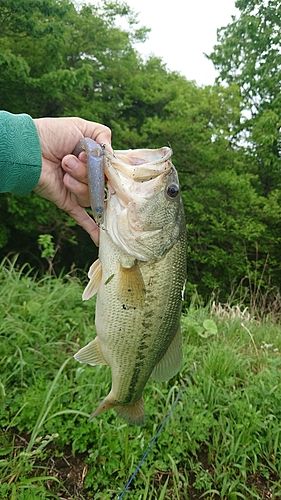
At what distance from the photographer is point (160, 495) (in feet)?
9.68

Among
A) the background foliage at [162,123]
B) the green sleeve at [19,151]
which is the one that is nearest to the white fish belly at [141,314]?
the green sleeve at [19,151]

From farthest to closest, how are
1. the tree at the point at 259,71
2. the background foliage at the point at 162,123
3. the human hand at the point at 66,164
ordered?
the tree at the point at 259,71, the background foliage at the point at 162,123, the human hand at the point at 66,164

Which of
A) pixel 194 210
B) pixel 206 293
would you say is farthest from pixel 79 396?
pixel 194 210

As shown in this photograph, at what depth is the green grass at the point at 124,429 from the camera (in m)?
3.01

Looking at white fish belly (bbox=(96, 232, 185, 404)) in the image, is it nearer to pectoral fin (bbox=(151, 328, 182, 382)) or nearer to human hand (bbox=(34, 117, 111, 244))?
pectoral fin (bbox=(151, 328, 182, 382))

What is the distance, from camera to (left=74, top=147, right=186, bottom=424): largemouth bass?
1803 millimetres

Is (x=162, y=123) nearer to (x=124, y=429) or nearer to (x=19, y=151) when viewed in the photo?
(x=124, y=429)

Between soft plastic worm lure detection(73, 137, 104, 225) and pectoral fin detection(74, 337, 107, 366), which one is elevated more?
soft plastic worm lure detection(73, 137, 104, 225)

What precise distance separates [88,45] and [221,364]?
14.8 m

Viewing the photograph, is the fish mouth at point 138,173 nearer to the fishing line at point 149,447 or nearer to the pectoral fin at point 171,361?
the pectoral fin at point 171,361

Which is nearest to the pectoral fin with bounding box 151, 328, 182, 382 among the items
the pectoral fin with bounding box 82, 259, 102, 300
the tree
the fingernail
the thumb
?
the pectoral fin with bounding box 82, 259, 102, 300

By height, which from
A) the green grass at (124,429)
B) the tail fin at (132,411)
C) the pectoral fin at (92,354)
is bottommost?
the green grass at (124,429)

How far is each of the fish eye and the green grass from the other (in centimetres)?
158

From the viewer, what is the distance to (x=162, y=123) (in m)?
16.2
